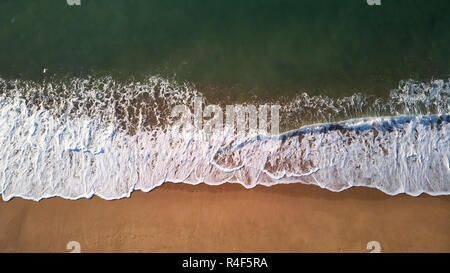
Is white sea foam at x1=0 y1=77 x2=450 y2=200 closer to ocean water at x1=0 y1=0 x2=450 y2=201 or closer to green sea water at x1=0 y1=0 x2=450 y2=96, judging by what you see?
ocean water at x1=0 y1=0 x2=450 y2=201

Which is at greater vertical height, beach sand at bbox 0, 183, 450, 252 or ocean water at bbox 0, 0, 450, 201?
ocean water at bbox 0, 0, 450, 201

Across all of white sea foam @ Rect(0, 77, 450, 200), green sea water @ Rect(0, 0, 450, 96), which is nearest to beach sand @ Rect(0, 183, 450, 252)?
white sea foam @ Rect(0, 77, 450, 200)

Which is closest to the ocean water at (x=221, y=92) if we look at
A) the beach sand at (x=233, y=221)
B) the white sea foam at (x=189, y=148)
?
the white sea foam at (x=189, y=148)

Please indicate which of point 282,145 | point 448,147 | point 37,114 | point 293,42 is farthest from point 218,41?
point 448,147

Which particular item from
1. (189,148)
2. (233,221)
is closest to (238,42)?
(189,148)

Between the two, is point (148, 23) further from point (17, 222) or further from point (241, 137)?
point (17, 222)

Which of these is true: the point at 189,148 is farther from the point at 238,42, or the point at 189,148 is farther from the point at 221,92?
the point at 238,42
